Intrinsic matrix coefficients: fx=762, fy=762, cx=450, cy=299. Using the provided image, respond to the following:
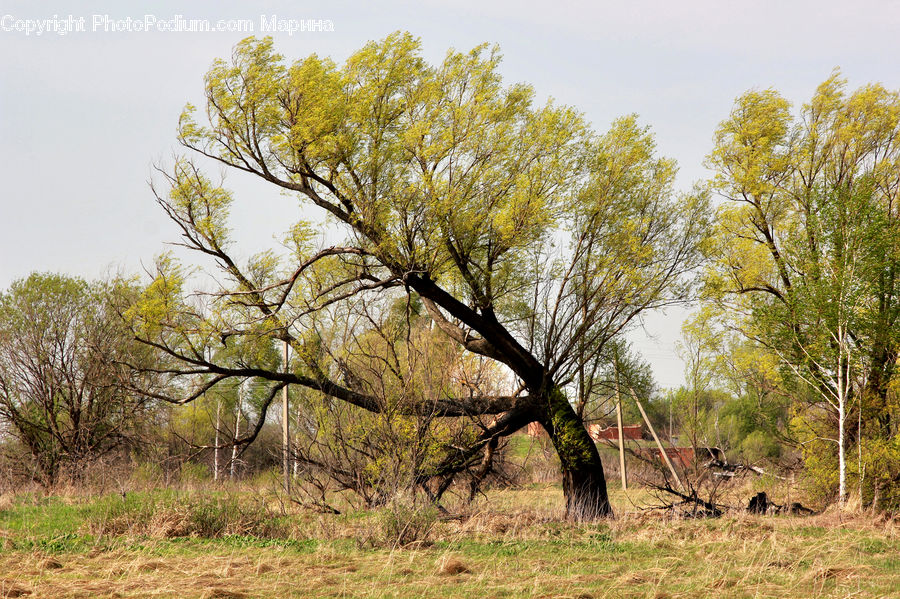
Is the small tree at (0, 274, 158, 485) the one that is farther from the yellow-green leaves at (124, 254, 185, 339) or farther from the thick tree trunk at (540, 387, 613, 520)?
the thick tree trunk at (540, 387, 613, 520)

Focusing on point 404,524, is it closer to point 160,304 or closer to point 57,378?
point 160,304

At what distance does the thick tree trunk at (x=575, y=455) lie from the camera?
1728 centimetres

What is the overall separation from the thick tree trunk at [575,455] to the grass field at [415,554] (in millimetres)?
2806

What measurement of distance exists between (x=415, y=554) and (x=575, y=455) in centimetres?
870

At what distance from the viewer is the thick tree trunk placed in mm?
17281

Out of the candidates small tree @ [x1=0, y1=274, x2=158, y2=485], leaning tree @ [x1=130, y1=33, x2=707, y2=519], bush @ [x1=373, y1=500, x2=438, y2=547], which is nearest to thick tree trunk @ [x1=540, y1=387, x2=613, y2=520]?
leaning tree @ [x1=130, y1=33, x2=707, y2=519]

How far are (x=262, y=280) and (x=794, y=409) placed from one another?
13196 mm

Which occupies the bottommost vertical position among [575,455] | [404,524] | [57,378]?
[404,524]

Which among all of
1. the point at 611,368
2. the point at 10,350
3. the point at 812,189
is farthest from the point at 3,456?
the point at 812,189

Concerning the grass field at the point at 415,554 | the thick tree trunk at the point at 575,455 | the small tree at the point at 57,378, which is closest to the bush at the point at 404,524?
the grass field at the point at 415,554

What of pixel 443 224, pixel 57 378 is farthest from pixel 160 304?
pixel 57 378

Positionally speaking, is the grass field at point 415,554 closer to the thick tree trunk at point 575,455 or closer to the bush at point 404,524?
the bush at point 404,524

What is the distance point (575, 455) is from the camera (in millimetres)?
17688

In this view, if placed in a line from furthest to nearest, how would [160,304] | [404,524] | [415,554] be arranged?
[160,304] → [404,524] → [415,554]
